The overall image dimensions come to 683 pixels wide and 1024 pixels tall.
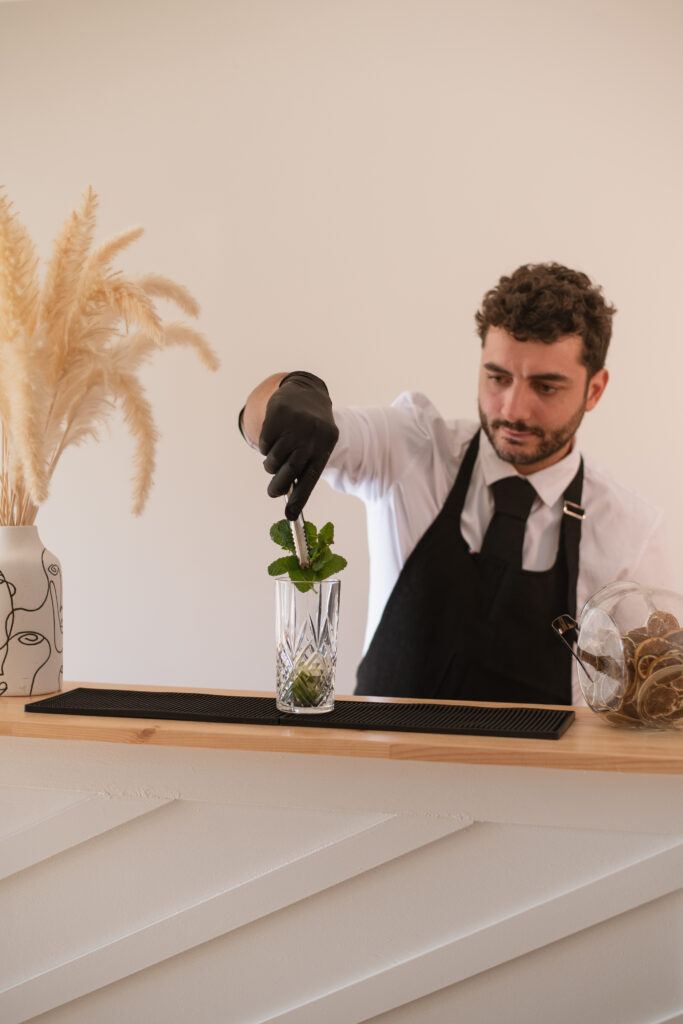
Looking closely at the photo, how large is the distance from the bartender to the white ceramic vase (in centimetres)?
62

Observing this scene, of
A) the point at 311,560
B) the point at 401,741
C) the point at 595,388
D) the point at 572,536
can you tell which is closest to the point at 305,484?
the point at 311,560

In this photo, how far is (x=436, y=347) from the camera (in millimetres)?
2721

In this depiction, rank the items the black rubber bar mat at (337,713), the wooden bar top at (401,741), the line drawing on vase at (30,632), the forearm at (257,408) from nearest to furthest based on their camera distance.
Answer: the wooden bar top at (401,741) → the black rubber bar mat at (337,713) → the line drawing on vase at (30,632) → the forearm at (257,408)

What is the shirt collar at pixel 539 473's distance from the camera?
2.14 meters

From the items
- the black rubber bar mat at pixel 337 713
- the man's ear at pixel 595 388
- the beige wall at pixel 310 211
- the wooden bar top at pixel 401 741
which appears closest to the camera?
the wooden bar top at pixel 401 741

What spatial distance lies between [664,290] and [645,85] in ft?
1.89

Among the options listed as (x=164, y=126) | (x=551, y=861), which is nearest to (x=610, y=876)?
(x=551, y=861)

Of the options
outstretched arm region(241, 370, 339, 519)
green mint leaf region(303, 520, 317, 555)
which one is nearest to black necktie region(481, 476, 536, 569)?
outstretched arm region(241, 370, 339, 519)

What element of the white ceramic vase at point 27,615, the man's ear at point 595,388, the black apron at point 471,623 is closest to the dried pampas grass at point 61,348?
the white ceramic vase at point 27,615

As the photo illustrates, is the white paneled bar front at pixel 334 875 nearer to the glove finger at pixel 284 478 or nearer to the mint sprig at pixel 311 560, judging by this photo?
the mint sprig at pixel 311 560

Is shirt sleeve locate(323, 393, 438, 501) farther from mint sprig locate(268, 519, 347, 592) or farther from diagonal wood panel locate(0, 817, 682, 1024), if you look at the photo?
diagonal wood panel locate(0, 817, 682, 1024)

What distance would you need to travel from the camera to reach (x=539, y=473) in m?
2.18

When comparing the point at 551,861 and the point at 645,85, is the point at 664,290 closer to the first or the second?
the point at 645,85

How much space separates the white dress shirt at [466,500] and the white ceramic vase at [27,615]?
2.80ft
